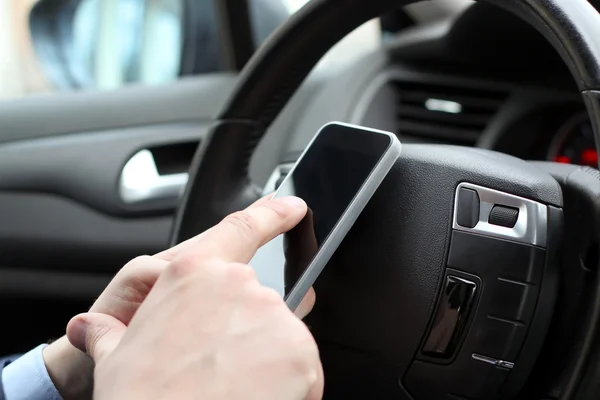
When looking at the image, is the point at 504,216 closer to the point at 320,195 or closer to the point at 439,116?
the point at 320,195

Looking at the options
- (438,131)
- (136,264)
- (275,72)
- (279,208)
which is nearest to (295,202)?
(279,208)

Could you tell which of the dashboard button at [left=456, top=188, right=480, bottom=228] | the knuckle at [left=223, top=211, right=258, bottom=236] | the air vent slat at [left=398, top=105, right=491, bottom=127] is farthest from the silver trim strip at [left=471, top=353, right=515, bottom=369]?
the air vent slat at [left=398, top=105, right=491, bottom=127]

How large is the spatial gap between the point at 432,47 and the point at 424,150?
0.68 meters

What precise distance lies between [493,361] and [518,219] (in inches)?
4.4

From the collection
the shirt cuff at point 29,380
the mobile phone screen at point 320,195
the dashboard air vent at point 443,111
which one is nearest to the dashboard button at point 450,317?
the mobile phone screen at point 320,195

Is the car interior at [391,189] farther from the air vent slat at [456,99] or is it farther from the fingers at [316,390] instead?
the fingers at [316,390]

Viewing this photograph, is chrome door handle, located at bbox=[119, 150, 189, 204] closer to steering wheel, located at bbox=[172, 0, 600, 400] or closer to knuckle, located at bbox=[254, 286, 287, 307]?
steering wheel, located at bbox=[172, 0, 600, 400]

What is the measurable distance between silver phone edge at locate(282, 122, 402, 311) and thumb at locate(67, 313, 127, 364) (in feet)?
0.41

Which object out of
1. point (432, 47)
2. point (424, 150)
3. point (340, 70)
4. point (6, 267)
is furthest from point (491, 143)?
point (6, 267)

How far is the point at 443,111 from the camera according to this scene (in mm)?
1301

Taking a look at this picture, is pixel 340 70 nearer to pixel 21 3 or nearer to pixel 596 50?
pixel 596 50

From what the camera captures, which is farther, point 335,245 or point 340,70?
point 340,70

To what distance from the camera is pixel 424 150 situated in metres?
0.63

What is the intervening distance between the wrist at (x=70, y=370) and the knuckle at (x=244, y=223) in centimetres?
21
